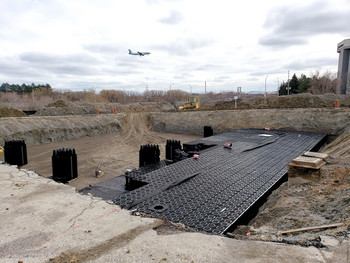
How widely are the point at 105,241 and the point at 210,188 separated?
2.77 meters

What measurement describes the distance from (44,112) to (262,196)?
86.1 feet

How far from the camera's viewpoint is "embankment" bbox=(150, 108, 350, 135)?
15055mm

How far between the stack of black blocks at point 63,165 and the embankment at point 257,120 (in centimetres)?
1370

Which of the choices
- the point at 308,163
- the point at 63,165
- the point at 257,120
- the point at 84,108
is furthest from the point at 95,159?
the point at 84,108

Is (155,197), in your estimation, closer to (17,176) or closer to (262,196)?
(262,196)

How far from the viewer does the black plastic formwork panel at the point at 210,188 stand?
11.6ft

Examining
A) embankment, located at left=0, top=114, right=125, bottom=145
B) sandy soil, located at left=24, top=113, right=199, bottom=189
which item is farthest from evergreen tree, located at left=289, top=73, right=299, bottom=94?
sandy soil, located at left=24, top=113, right=199, bottom=189

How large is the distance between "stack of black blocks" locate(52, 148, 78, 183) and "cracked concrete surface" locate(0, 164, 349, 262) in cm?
490

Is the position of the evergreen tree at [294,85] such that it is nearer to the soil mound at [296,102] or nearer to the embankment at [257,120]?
the soil mound at [296,102]

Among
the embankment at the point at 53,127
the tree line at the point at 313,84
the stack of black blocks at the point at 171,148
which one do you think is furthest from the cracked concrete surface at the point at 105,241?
the tree line at the point at 313,84

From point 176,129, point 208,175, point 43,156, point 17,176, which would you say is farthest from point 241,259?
point 176,129

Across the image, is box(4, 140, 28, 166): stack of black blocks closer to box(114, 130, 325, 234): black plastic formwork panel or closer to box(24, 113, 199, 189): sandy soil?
box(24, 113, 199, 189): sandy soil

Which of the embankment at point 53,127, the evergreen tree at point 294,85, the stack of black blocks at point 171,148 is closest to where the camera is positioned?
the stack of black blocks at point 171,148

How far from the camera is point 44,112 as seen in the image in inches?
992
